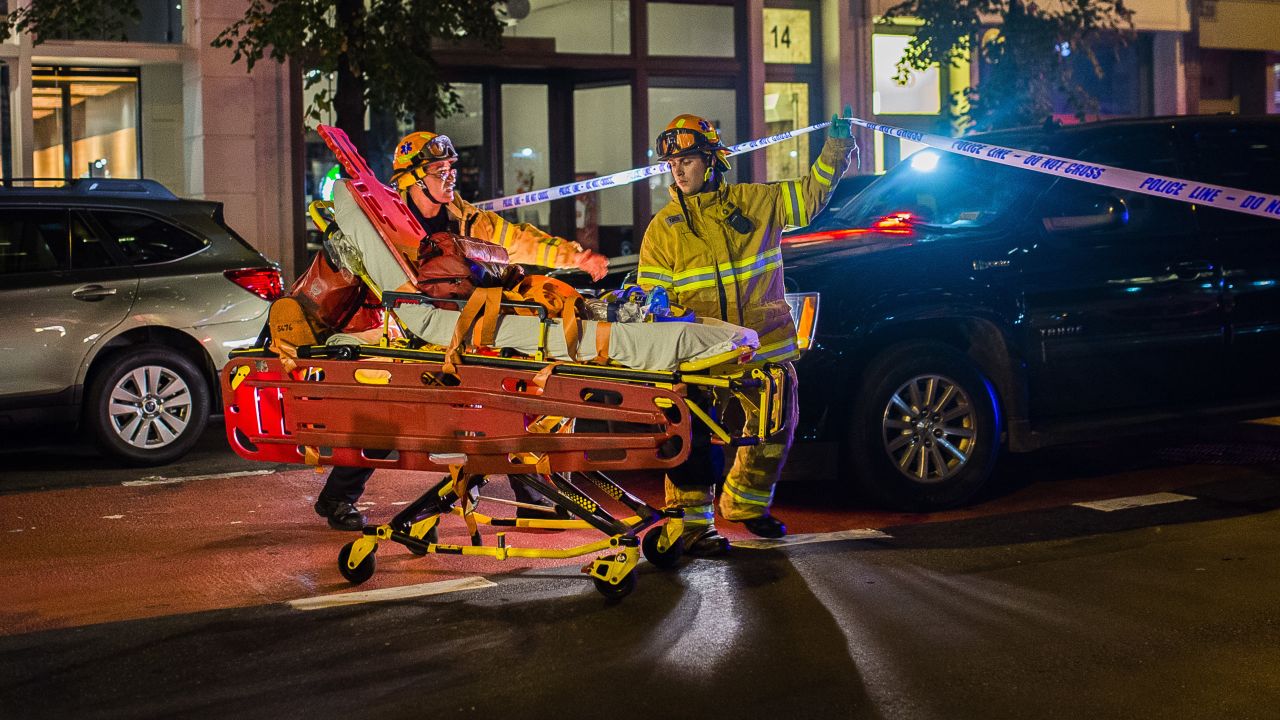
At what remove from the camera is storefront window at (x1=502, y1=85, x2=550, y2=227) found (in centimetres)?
1808

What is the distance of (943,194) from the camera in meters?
8.48

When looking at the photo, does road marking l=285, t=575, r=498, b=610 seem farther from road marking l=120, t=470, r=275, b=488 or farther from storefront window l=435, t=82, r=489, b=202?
storefront window l=435, t=82, r=489, b=202

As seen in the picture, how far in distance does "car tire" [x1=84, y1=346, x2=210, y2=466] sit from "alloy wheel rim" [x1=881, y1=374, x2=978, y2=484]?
4.64m

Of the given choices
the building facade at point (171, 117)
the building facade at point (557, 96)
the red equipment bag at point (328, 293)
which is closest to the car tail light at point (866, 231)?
the red equipment bag at point (328, 293)

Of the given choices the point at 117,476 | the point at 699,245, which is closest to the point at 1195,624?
the point at 699,245

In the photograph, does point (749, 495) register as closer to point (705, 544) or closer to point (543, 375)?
point (705, 544)

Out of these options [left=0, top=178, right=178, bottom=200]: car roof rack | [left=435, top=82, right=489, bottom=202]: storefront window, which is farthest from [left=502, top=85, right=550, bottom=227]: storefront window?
[left=0, top=178, right=178, bottom=200]: car roof rack

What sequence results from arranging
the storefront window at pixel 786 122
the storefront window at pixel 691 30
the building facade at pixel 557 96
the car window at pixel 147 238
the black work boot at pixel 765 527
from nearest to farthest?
the black work boot at pixel 765 527 → the car window at pixel 147 238 → the building facade at pixel 557 96 → the storefront window at pixel 691 30 → the storefront window at pixel 786 122

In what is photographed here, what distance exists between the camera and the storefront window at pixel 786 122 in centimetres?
1923

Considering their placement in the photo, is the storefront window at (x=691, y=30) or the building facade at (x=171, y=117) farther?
the storefront window at (x=691, y=30)

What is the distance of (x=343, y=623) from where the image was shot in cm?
577

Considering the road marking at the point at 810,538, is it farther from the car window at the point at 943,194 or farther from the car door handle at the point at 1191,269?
the car door handle at the point at 1191,269

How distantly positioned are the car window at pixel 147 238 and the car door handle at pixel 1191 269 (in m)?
5.90

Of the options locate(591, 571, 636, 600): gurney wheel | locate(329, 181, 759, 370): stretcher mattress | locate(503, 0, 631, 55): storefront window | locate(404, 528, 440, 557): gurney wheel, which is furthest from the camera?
locate(503, 0, 631, 55): storefront window
